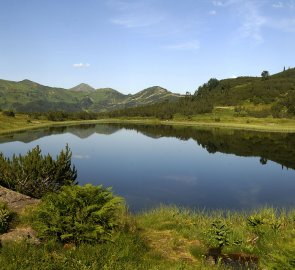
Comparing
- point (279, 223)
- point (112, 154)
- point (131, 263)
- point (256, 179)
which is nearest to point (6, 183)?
point (131, 263)

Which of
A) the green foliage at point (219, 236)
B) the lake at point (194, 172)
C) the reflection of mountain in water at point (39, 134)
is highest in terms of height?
the green foliage at point (219, 236)

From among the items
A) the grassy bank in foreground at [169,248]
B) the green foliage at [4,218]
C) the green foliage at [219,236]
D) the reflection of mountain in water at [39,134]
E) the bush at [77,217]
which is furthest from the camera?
the reflection of mountain in water at [39,134]

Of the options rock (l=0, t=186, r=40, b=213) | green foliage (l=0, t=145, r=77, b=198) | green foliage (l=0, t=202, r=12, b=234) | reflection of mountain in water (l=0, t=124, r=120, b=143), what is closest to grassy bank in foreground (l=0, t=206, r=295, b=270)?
green foliage (l=0, t=202, r=12, b=234)

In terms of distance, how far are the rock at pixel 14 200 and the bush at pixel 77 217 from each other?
2.67m

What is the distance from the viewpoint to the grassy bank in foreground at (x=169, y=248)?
10.2 meters

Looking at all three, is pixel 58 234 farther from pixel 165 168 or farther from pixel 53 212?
pixel 165 168

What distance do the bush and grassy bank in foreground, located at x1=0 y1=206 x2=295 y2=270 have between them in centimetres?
49

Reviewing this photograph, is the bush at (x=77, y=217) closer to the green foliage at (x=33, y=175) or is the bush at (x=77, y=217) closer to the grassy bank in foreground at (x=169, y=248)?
the grassy bank in foreground at (x=169, y=248)

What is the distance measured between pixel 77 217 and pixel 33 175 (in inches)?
391

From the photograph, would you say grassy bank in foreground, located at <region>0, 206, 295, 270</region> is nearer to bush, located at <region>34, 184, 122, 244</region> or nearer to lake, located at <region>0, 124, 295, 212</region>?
bush, located at <region>34, 184, 122, 244</region>

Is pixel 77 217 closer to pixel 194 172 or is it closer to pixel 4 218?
pixel 4 218

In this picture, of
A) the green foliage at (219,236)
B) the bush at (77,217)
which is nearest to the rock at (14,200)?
the bush at (77,217)

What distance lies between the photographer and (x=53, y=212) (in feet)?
43.1

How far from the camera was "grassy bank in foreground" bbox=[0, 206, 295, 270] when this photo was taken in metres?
10.2
